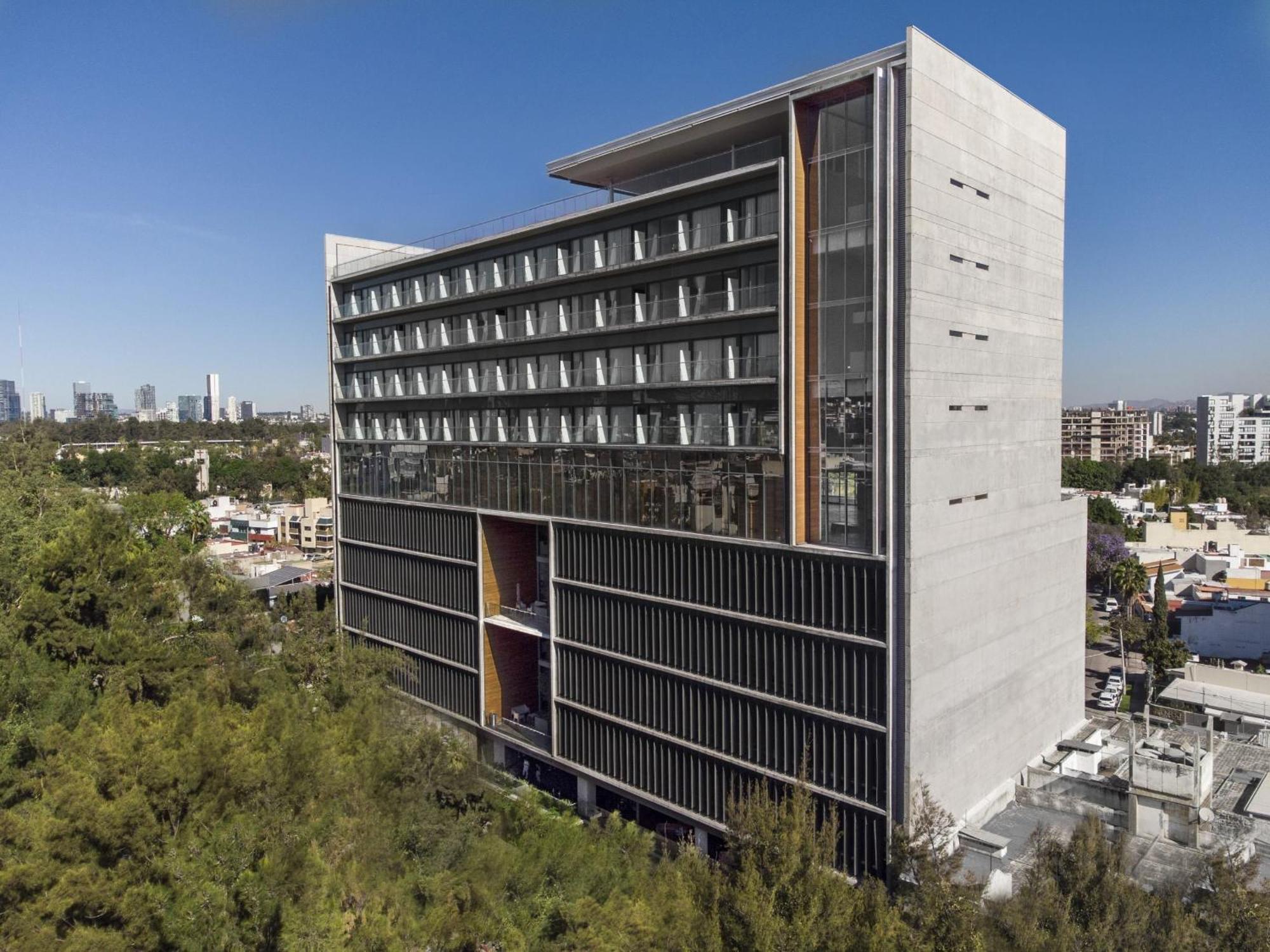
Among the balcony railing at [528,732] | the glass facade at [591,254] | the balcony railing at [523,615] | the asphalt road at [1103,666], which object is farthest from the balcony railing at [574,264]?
the asphalt road at [1103,666]

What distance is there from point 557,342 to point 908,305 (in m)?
14.7

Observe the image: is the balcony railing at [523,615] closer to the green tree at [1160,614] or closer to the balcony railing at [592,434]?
the balcony railing at [592,434]

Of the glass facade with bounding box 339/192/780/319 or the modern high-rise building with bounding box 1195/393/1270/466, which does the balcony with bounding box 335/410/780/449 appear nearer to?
the glass facade with bounding box 339/192/780/319

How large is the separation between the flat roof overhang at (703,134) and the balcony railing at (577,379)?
7.30 metres

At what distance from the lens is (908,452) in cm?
2384

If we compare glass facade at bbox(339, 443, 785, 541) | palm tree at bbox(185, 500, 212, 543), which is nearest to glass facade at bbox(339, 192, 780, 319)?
glass facade at bbox(339, 443, 785, 541)

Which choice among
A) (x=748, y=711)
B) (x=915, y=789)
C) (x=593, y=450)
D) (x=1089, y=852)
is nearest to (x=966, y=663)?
(x=915, y=789)

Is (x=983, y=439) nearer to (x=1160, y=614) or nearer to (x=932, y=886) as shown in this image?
(x=932, y=886)

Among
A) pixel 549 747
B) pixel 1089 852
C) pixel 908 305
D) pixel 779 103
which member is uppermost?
pixel 779 103

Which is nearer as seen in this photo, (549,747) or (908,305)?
(908,305)

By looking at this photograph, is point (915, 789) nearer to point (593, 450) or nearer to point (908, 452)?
point (908, 452)

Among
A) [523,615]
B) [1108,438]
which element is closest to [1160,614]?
[523,615]

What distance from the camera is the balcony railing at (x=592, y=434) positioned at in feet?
91.5

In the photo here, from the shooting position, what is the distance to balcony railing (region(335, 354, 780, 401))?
91.6 ft
